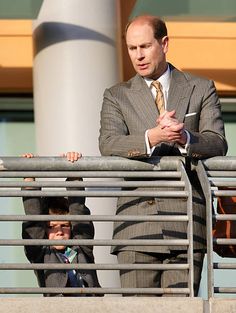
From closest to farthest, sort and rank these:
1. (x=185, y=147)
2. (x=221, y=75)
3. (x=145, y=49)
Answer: (x=185, y=147) < (x=145, y=49) < (x=221, y=75)

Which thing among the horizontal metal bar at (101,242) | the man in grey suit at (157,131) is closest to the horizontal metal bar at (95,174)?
the man in grey suit at (157,131)

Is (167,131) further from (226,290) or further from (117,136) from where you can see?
(226,290)

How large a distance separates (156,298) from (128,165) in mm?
767

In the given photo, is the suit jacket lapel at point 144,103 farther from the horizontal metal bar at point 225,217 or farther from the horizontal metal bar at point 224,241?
the horizontal metal bar at point 224,241

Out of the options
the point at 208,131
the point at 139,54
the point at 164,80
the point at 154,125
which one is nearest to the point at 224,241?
the point at 208,131

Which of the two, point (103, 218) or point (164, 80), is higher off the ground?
point (164, 80)

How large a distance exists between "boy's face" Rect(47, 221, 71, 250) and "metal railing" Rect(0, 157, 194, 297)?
57 centimetres

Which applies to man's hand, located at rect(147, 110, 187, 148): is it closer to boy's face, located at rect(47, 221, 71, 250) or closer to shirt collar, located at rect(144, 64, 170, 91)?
shirt collar, located at rect(144, 64, 170, 91)

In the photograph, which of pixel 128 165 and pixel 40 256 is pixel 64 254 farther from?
pixel 128 165

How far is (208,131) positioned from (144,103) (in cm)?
38

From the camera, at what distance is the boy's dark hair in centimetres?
873

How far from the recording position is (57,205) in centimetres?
878

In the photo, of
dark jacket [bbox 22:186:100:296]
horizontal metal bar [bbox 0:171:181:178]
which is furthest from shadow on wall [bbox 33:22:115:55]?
horizontal metal bar [bbox 0:171:181:178]

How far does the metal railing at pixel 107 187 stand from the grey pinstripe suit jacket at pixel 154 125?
9 cm
